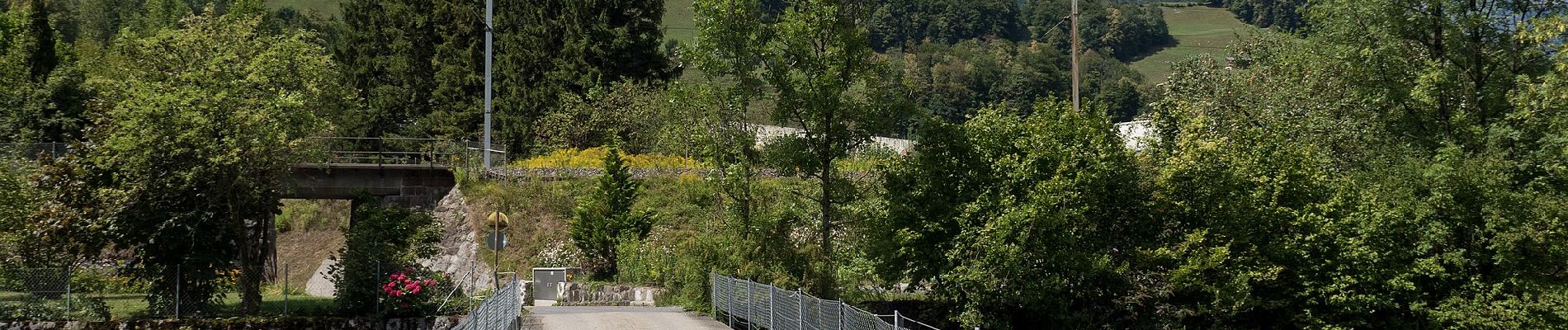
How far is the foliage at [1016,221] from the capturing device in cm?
2686

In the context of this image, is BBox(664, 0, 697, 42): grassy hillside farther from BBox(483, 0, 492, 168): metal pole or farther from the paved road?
the paved road

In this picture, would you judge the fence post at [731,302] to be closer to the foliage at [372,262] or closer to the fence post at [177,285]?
the foliage at [372,262]

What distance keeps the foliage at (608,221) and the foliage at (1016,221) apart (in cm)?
1228

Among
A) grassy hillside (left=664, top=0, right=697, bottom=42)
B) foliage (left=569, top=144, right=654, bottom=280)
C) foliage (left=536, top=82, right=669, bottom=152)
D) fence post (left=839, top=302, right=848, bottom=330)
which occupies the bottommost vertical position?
fence post (left=839, top=302, right=848, bottom=330)

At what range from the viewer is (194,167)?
28.9 m

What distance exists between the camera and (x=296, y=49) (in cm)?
3800

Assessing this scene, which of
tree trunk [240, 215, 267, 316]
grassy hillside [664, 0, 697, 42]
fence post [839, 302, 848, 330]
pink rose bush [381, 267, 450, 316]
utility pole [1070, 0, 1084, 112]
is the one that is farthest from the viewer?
grassy hillside [664, 0, 697, 42]

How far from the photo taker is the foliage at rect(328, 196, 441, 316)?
28312 mm

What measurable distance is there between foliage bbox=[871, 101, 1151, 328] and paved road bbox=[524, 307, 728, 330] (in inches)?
174

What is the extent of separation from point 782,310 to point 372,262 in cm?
1128

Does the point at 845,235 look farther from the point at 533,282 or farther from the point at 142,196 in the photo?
the point at 142,196

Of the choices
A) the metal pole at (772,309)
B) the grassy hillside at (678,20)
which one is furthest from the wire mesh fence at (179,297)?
the grassy hillside at (678,20)

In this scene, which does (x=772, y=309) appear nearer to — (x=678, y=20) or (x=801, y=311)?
(x=801, y=311)

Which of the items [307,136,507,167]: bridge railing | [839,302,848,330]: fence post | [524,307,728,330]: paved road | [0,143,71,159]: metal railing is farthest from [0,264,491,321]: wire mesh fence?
[307,136,507,167]: bridge railing
